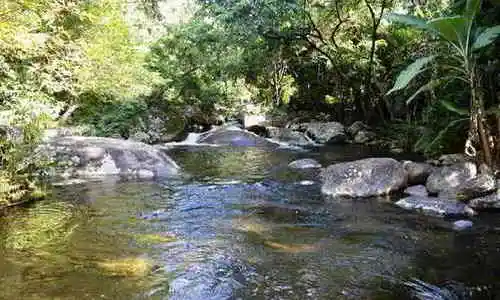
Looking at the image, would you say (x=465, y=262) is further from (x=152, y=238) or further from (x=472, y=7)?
(x=472, y=7)

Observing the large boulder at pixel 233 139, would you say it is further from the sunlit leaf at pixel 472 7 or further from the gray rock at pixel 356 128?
the sunlit leaf at pixel 472 7

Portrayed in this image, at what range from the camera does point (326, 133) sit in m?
21.6

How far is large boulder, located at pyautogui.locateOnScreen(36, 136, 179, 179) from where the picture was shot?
1235 cm

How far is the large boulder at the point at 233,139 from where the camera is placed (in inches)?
806

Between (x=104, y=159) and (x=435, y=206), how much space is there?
7.81m

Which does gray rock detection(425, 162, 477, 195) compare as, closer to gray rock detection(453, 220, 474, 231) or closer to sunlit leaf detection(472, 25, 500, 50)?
gray rock detection(453, 220, 474, 231)

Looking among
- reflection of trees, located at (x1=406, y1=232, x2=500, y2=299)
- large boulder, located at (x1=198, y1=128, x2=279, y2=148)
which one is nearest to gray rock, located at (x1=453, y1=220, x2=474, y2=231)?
reflection of trees, located at (x1=406, y1=232, x2=500, y2=299)

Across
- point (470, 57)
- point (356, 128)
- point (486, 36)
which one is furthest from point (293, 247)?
point (356, 128)

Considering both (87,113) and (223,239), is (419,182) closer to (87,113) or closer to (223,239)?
(223,239)

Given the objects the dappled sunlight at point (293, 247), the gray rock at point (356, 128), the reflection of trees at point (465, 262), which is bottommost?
the reflection of trees at point (465, 262)

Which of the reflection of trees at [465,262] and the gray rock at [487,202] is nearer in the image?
the reflection of trees at [465,262]

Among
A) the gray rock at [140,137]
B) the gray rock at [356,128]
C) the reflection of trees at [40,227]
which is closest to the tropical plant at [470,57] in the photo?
the reflection of trees at [40,227]

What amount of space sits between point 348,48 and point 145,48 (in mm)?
9638

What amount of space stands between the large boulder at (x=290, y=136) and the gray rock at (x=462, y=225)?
42.3 feet
